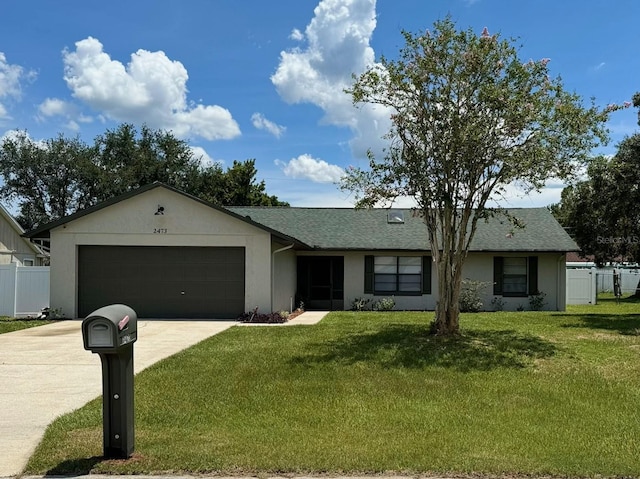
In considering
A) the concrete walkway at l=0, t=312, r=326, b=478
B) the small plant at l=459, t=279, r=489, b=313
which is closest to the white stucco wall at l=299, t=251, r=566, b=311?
the small plant at l=459, t=279, r=489, b=313

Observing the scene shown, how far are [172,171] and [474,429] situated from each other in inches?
1613

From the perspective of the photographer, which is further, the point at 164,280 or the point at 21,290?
the point at 21,290

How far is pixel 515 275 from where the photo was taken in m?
21.7

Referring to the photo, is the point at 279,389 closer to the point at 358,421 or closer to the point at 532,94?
the point at 358,421

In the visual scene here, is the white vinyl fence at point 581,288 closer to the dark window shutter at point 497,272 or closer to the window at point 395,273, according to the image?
the dark window shutter at point 497,272

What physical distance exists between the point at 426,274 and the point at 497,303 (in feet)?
9.25

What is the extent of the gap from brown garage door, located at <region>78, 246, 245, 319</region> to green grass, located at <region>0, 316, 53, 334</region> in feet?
4.60

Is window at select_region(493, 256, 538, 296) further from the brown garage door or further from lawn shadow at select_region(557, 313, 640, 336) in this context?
the brown garage door

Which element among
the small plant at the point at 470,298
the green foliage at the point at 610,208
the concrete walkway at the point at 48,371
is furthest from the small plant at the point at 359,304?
the green foliage at the point at 610,208

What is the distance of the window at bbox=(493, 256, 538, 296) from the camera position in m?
21.5

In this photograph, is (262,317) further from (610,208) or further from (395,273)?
(610,208)

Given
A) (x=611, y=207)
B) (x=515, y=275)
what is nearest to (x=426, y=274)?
(x=515, y=275)

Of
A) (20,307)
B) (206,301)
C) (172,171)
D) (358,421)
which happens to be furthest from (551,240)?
(172,171)

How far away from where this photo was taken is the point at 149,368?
934 centimetres
